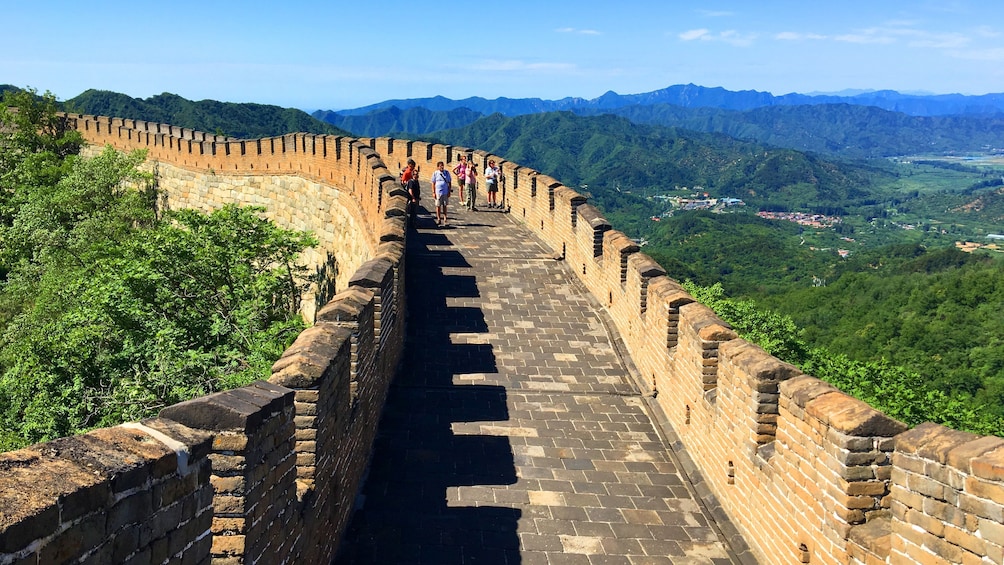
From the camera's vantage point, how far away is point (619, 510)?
602cm

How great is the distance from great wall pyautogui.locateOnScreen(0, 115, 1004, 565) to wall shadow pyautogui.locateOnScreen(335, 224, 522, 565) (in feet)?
0.70

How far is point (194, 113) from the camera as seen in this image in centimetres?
6988

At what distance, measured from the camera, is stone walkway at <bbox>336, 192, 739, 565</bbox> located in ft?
18.0

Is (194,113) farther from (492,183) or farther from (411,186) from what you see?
(411,186)

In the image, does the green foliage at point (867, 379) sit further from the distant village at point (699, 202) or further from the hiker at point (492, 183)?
the distant village at point (699, 202)

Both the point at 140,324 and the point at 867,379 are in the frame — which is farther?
the point at 867,379

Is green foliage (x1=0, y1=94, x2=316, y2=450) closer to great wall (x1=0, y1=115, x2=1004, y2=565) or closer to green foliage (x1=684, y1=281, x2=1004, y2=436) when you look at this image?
great wall (x1=0, y1=115, x2=1004, y2=565)

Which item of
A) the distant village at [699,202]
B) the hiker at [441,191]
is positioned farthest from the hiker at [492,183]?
the distant village at [699,202]

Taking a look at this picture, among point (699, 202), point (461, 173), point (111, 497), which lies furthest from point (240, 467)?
point (699, 202)

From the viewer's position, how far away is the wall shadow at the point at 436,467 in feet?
17.7

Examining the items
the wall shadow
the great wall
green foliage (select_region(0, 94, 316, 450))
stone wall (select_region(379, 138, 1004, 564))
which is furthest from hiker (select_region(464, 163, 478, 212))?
stone wall (select_region(379, 138, 1004, 564))

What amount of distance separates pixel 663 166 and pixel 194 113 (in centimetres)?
11994

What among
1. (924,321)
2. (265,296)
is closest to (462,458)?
(265,296)

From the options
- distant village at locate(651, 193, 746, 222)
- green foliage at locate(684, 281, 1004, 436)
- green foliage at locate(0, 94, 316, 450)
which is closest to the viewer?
green foliage at locate(0, 94, 316, 450)
